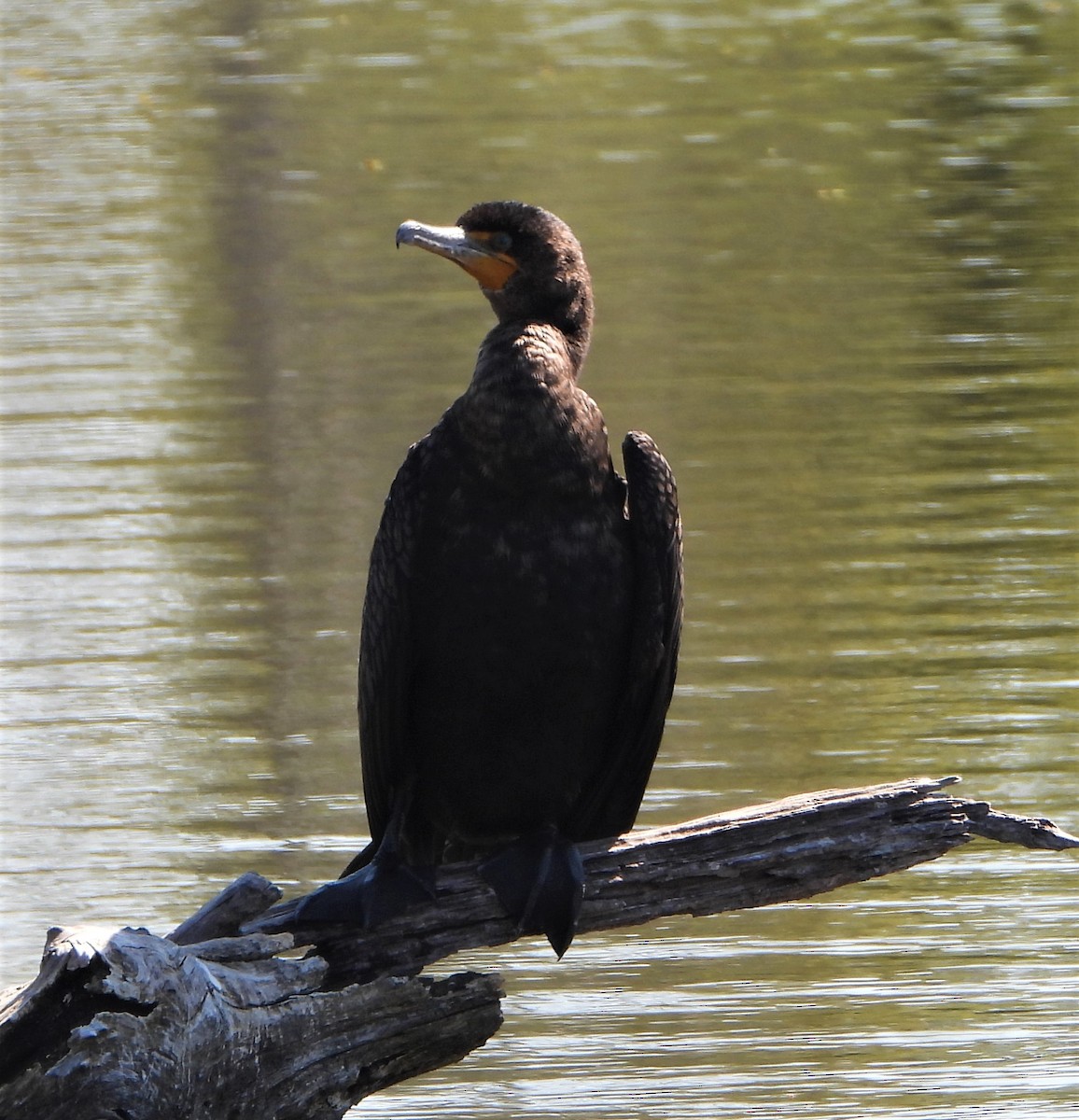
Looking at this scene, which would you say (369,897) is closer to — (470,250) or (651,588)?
(651,588)

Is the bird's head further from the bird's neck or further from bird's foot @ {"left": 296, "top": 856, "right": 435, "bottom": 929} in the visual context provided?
bird's foot @ {"left": 296, "top": 856, "right": 435, "bottom": 929}

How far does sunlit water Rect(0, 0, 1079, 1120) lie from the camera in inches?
198

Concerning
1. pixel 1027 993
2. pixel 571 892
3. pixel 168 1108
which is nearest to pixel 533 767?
pixel 571 892

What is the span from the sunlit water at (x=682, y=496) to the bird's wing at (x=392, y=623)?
39.9 inches

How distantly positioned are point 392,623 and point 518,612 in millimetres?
249

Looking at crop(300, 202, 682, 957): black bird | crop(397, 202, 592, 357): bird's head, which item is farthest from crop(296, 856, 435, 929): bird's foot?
crop(397, 202, 592, 357): bird's head

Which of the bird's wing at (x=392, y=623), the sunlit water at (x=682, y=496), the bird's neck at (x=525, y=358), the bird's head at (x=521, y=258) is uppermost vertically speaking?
the bird's head at (x=521, y=258)

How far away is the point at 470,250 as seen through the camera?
4.09m

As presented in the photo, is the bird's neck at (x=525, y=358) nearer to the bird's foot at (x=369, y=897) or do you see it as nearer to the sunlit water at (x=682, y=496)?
the bird's foot at (x=369, y=897)

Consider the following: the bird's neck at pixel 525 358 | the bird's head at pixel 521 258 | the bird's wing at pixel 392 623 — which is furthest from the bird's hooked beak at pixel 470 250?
the bird's wing at pixel 392 623

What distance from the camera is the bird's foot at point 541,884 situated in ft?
12.6

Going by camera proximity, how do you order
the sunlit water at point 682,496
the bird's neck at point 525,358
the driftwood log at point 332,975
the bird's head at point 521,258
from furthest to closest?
the sunlit water at point 682,496
the bird's head at point 521,258
the bird's neck at point 525,358
the driftwood log at point 332,975

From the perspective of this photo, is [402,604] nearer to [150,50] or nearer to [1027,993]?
[1027,993]

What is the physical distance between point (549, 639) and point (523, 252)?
75cm
